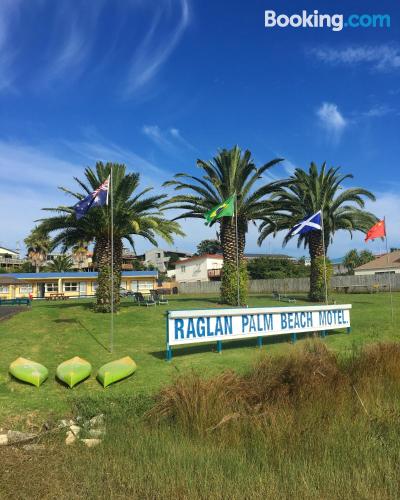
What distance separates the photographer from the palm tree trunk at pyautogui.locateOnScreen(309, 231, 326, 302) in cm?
2891

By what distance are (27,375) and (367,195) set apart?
26.7 meters

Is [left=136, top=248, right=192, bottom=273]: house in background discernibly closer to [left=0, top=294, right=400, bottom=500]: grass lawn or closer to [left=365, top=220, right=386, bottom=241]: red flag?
[left=365, top=220, right=386, bottom=241]: red flag

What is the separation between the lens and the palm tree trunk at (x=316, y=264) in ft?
94.8

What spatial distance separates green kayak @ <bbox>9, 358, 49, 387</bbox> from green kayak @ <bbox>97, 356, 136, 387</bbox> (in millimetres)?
1165

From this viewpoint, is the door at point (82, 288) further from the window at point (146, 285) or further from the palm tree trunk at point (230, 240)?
the palm tree trunk at point (230, 240)

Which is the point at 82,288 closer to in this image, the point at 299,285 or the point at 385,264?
the point at 299,285

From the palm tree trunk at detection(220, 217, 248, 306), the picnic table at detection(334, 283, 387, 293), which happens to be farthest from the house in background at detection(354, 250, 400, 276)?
the palm tree trunk at detection(220, 217, 248, 306)

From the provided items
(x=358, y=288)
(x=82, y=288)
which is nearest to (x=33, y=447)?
(x=358, y=288)

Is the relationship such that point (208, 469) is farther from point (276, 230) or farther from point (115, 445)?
point (276, 230)

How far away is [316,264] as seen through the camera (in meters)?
29.0

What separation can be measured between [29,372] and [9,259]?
10906cm

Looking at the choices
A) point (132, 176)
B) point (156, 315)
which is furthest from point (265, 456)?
point (132, 176)

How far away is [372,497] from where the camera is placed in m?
4.51

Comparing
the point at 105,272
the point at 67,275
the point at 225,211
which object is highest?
the point at 225,211
